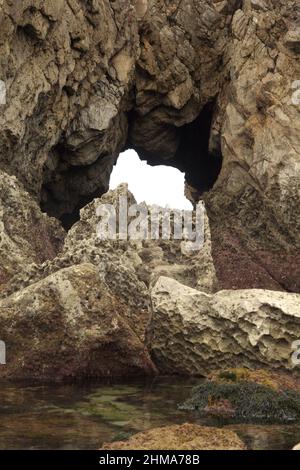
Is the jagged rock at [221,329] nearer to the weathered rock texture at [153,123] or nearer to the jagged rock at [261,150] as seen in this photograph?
the weathered rock texture at [153,123]

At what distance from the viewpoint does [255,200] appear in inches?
1571

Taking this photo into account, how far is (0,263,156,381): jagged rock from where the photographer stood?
16422 millimetres

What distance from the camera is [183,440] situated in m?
10.2

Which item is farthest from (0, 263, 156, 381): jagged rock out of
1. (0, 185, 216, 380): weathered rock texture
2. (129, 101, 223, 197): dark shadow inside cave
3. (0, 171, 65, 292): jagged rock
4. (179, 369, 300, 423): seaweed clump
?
(129, 101, 223, 197): dark shadow inside cave

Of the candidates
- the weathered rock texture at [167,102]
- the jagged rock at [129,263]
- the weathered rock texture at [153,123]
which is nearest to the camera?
the jagged rock at [129,263]

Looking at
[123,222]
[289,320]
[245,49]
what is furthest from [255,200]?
[289,320]

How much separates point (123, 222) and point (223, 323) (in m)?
8.70

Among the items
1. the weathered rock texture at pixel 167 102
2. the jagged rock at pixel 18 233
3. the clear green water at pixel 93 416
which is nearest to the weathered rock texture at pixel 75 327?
the clear green water at pixel 93 416

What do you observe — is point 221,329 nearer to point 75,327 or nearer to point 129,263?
point 75,327

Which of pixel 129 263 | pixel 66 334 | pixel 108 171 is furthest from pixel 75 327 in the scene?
pixel 108 171

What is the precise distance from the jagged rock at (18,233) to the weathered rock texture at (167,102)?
6087mm

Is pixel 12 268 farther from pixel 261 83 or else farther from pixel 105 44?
pixel 261 83

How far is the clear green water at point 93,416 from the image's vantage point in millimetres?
10484

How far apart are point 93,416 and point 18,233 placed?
13.7 meters
